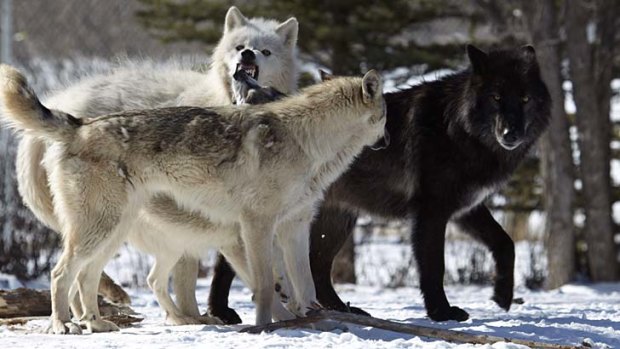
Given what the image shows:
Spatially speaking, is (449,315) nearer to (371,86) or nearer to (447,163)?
(447,163)

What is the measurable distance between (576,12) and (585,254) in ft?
9.14

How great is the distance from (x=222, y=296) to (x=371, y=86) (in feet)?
7.08

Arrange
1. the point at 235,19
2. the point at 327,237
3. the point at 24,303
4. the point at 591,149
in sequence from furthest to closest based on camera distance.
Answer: the point at 591,149 → the point at 235,19 → the point at 327,237 → the point at 24,303

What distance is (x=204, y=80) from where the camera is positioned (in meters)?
8.25

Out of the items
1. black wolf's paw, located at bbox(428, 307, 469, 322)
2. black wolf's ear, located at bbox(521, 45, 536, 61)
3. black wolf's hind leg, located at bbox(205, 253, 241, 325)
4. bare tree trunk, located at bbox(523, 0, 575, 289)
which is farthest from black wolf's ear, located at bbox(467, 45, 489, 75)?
bare tree trunk, located at bbox(523, 0, 575, 289)

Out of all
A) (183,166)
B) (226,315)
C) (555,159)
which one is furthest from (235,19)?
(555,159)

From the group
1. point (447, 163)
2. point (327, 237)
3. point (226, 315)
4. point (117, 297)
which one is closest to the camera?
point (226, 315)

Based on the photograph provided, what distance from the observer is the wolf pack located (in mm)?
6012

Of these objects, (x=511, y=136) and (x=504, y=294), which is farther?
(x=504, y=294)

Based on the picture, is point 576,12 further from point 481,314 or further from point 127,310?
point 127,310

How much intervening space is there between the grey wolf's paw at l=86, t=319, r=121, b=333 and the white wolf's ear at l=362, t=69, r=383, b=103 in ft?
6.69

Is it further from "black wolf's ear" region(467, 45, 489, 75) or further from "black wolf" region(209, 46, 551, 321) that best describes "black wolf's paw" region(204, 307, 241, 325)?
"black wolf's ear" region(467, 45, 489, 75)

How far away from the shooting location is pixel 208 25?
13.6 m

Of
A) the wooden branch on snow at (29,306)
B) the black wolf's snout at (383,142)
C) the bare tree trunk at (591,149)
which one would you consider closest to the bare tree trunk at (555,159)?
the bare tree trunk at (591,149)
